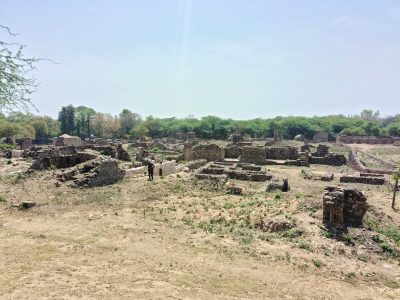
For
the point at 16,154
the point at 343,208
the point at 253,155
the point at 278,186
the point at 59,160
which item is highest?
the point at 59,160

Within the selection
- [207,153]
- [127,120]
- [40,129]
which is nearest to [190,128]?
[127,120]

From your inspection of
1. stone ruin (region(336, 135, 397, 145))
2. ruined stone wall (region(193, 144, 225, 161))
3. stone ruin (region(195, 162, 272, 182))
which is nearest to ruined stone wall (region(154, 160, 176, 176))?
stone ruin (region(195, 162, 272, 182))

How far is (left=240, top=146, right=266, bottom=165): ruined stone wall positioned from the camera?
41.8 meters

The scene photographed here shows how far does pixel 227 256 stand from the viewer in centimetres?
1231

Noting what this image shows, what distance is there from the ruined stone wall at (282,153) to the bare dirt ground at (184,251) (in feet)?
85.6

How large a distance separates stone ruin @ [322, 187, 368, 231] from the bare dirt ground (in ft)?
1.61

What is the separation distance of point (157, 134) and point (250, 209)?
315ft

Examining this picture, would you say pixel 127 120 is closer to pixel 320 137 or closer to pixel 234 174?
pixel 320 137

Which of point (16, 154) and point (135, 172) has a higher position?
point (16, 154)

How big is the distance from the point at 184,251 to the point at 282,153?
3505 cm

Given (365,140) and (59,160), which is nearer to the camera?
(59,160)

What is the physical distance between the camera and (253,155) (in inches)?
1661

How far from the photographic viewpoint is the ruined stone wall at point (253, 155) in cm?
4184

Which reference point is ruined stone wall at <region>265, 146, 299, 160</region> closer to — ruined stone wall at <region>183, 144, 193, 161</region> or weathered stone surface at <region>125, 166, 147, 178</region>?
ruined stone wall at <region>183, 144, 193, 161</region>
